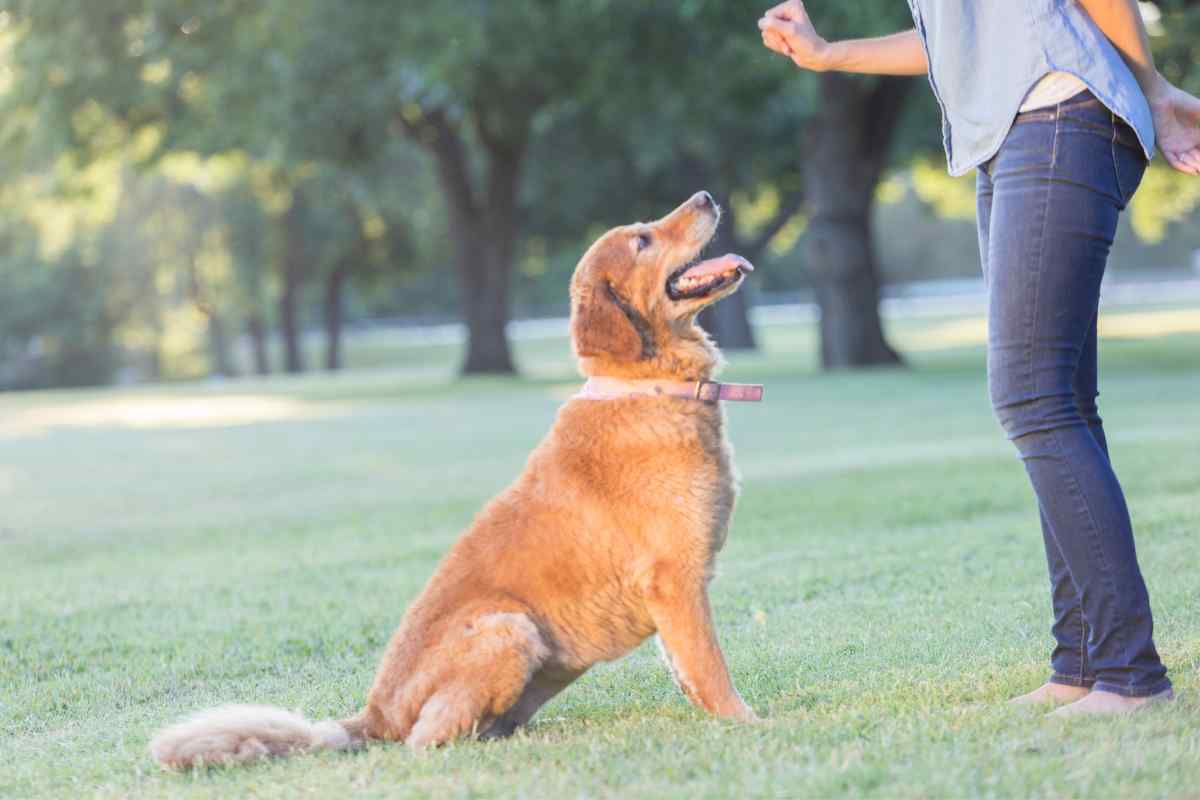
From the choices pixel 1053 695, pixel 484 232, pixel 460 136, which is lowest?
pixel 1053 695

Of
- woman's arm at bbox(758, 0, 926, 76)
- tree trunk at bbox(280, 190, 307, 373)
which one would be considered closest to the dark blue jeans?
woman's arm at bbox(758, 0, 926, 76)

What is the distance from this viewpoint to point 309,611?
6797 millimetres

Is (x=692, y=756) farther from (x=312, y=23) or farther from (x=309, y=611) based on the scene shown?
(x=312, y=23)

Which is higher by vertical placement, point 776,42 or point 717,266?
point 776,42

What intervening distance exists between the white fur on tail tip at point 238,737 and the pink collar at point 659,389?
1.26m

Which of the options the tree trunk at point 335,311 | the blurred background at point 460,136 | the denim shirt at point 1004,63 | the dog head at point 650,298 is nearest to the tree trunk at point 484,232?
the blurred background at point 460,136

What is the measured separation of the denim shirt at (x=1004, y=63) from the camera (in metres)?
3.79

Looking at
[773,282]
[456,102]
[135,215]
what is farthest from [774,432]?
[773,282]

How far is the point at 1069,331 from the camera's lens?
3871mm

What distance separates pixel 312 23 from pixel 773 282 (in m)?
66.1

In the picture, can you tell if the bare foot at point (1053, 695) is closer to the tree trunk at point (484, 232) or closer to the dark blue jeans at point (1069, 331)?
the dark blue jeans at point (1069, 331)

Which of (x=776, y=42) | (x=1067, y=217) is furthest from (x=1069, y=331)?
(x=776, y=42)

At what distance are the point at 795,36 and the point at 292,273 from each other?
4839cm

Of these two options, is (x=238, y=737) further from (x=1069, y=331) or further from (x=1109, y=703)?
(x=1069, y=331)
